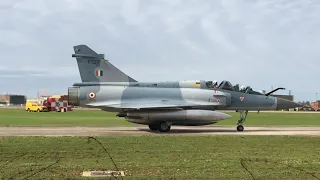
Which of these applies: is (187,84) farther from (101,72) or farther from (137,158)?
(137,158)

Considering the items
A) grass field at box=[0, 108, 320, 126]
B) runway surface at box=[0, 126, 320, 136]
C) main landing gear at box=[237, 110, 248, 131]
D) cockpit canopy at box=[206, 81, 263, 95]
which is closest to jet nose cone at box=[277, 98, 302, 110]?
cockpit canopy at box=[206, 81, 263, 95]

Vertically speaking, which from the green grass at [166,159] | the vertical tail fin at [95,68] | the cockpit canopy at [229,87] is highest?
the vertical tail fin at [95,68]

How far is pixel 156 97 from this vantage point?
883 inches

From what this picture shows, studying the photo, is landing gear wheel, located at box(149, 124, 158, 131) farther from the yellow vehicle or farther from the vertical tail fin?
the yellow vehicle

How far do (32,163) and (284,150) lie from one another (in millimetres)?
7590

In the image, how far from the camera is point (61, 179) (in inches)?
→ 302

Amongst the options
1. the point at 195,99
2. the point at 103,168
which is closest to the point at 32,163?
the point at 103,168

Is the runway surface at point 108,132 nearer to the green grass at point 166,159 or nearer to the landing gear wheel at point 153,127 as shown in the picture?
the landing gear wheel at point 153,127

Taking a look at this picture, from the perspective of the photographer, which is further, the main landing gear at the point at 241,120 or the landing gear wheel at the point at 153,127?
the landing gear wheel at the point at 153,127

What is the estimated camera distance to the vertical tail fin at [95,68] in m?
23.2

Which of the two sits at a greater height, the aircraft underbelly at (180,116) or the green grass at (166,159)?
the aircraft underbelly at (180,116)

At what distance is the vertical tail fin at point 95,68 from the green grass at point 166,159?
900 cm

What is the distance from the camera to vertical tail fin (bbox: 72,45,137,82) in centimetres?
2316

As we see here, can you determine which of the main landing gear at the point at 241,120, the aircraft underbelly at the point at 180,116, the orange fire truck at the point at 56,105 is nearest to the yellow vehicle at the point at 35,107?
the orange fire truck at the point at 56,105
